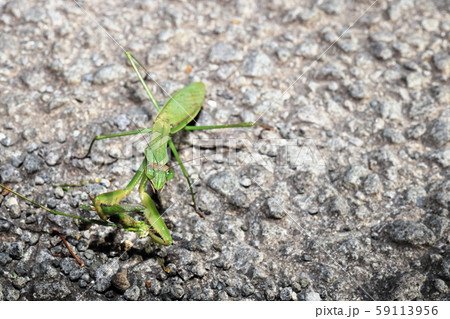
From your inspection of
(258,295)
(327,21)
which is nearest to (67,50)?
(327,21)

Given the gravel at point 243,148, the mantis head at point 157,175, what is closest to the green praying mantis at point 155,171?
the mantis head at point 157,175

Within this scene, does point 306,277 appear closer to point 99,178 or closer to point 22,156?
point 99,178

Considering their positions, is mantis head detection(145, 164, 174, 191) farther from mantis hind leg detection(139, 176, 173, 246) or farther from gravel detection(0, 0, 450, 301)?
gravel detection(0, 0, 450, 301)

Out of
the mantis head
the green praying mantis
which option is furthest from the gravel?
the mantis head

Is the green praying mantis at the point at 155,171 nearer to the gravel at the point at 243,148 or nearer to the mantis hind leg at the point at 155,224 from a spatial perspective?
the mantis hind leg at the point at 155,224

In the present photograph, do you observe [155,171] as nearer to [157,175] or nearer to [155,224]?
[157,175]
